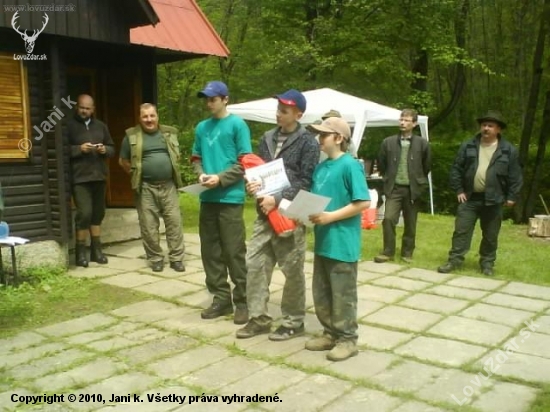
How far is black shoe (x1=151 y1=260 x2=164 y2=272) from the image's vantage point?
649cm

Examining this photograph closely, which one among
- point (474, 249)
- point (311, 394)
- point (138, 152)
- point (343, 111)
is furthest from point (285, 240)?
point (343, 111)

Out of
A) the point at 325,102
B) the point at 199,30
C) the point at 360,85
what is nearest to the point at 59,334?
the point at 199,30

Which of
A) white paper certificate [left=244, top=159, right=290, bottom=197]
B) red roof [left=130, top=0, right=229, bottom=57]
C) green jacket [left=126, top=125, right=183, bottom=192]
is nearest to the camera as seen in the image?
white paper certificate [left=244, top=159, right=290, bottom=197]

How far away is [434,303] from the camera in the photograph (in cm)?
531

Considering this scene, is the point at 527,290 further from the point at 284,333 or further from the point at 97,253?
the point at 97,253

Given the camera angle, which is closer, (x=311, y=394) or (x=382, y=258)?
(x=311, y=394)

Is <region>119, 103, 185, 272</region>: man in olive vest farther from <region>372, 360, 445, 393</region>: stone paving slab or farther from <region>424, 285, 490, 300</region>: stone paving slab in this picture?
<region>372, 360, 445, 393</region>: stone paving slab

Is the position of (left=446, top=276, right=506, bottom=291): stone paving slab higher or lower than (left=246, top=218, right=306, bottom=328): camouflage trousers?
lower

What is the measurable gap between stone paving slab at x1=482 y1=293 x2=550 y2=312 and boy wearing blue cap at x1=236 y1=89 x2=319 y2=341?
2.16 meters

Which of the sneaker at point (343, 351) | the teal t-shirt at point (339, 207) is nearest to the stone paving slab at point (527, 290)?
the sneaker at point (343, 351)

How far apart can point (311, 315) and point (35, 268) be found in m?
3.24

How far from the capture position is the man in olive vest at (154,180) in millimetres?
6438

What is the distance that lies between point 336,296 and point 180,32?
18.1ft

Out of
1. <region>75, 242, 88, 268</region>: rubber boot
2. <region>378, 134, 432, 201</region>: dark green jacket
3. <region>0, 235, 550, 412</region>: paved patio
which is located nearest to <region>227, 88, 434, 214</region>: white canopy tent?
<region>378, 134, 432, 201</region>: dark green jacket
